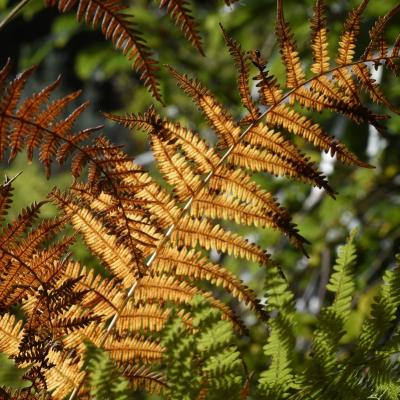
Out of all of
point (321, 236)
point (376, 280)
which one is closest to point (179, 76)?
point (376, 280)

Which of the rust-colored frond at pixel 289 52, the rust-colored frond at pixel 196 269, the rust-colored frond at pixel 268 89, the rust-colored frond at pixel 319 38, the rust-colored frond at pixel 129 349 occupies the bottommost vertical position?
the rust-colored frond at pixel 129 349

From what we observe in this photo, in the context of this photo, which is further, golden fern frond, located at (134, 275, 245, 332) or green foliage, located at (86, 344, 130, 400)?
Answer: golden fern frond, located at (134, 275, 245, 332)

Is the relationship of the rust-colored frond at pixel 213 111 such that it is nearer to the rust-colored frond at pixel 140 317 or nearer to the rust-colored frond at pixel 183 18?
the rust-colored frond at pixel 183 18

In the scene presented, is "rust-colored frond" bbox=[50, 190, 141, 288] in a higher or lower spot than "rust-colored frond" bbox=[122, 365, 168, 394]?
higher

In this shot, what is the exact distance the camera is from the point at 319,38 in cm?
70

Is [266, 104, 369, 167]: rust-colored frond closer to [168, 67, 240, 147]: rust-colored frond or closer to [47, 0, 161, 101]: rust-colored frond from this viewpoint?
[168, 67, 240, 147]: rust-colored frond

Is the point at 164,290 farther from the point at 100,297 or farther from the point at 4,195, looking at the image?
the point at 4,195

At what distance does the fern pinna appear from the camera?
2.25 feet

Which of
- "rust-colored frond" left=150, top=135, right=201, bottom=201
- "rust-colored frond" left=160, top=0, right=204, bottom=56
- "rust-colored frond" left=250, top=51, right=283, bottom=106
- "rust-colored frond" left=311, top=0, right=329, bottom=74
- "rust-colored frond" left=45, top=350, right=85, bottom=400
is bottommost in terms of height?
"rust-colored frond" left=45, top=350, right=85, bottom=400

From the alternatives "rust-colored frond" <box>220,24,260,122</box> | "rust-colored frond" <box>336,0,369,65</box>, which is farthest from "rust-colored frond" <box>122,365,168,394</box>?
"rust-colored frond" <box>336,0,369,65</box>

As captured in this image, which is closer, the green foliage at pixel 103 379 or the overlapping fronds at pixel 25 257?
the green foliage at pixel 103 379

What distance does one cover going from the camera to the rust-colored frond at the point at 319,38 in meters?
0.68

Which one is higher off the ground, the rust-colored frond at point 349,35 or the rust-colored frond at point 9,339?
the rust-colored frond at point 349,35

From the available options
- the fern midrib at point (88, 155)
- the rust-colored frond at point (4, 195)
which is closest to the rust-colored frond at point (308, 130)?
the fern midrib at point (88, 155)
